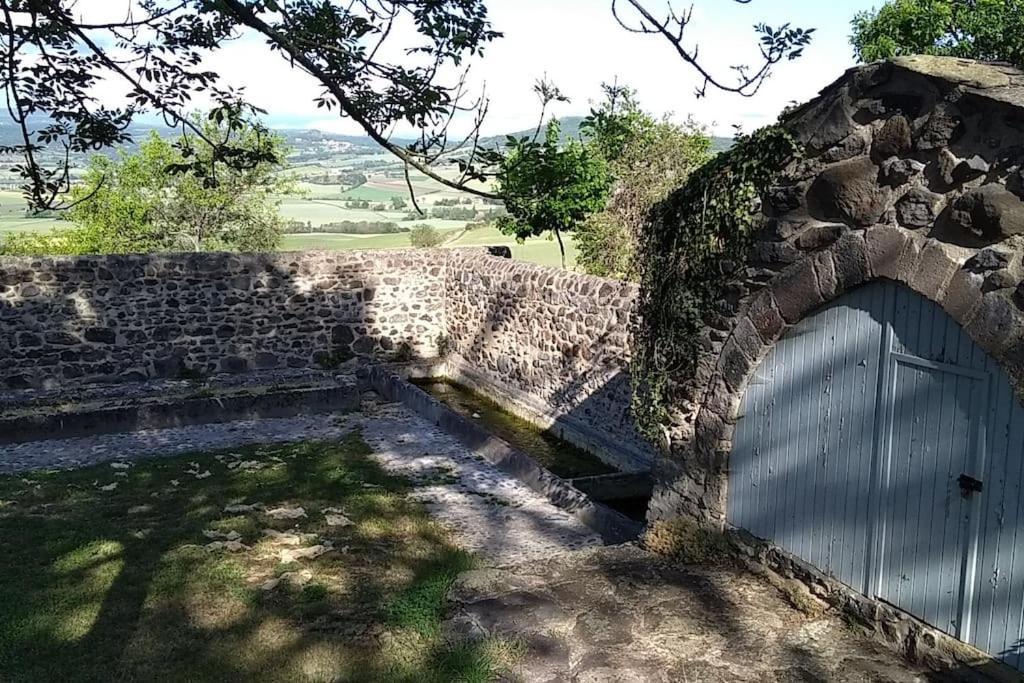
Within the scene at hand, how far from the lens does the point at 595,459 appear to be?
10.5 metres

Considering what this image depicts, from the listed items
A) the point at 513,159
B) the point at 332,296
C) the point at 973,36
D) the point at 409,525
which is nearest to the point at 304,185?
the point at 332,296

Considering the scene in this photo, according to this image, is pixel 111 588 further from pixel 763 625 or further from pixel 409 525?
pixel 763 625

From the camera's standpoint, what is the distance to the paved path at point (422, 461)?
7.41m

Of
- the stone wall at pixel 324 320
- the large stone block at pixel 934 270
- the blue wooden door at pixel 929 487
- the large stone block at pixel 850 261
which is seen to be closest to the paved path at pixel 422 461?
the stone wall at pixel 324 320

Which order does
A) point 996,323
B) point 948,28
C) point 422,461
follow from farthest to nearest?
point 948,28
point 422,461
point 996,323

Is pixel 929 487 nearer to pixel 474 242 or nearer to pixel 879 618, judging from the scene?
pixel 879 618

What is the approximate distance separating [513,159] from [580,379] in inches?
276

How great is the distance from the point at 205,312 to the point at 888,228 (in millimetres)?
11655

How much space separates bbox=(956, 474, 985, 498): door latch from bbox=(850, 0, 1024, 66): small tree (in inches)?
672

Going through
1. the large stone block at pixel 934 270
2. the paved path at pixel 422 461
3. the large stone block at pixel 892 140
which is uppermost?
the large stone block at pixel 892 140

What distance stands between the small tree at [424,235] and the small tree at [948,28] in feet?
52.1

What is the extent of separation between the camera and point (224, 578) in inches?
246

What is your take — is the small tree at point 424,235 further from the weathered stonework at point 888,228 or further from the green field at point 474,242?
the weathered stonework at point 888,228

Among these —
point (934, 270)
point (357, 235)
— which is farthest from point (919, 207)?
point (357, 235)
